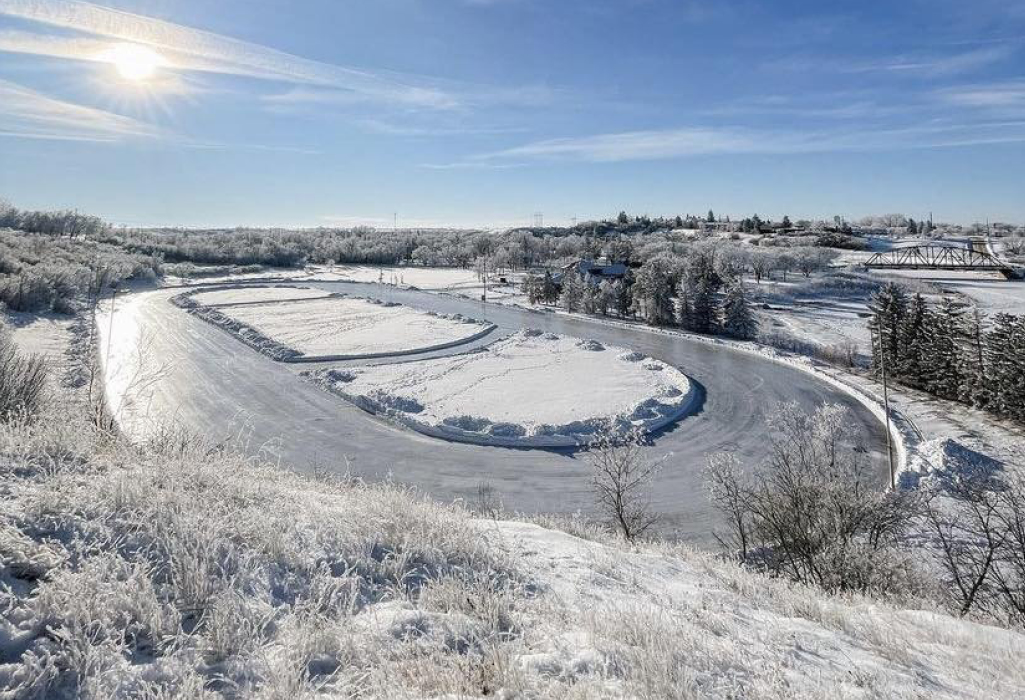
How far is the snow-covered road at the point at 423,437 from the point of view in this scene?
69.3ft

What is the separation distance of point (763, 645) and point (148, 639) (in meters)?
4.55

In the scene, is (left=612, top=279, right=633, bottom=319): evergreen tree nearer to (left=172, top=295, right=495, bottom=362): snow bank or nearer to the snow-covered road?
the snow-covered road

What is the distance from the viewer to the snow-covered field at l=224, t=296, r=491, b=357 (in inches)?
1756

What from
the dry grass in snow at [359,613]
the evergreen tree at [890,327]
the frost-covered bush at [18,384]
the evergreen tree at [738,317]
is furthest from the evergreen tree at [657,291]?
the frost-covered bush at [18,384]

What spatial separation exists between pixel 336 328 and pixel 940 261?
107 metres

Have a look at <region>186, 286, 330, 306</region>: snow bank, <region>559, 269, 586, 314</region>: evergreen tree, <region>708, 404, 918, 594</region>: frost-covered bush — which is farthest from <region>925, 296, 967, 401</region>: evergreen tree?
<region>186, 286, 330, 306</region>: snow bank

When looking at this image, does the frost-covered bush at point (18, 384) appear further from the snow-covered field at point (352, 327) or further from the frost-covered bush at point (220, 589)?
the snow-covered field at point (352, 327)

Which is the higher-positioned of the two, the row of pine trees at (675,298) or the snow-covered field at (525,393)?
the row of pine trees at (675,298)

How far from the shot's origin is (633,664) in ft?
11.9

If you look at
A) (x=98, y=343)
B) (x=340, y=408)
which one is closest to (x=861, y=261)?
(x=340, y=408)

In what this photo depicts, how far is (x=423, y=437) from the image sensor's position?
2627 centimetres

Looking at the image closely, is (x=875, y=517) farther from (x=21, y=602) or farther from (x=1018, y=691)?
(x=21, y=602)

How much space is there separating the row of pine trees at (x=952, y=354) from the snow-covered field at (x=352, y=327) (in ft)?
106

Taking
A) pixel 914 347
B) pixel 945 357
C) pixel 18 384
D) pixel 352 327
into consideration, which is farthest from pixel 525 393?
pixel 914 347
